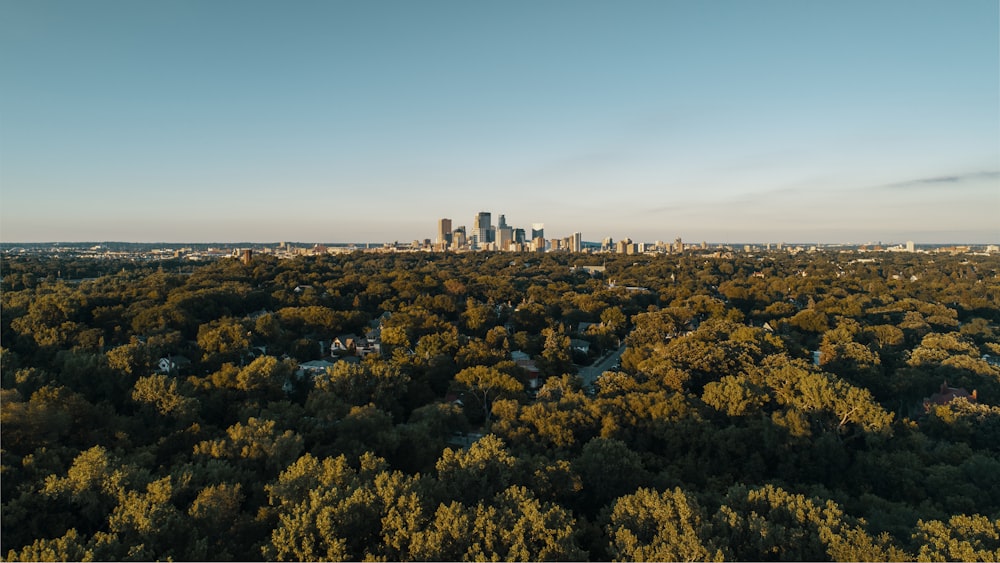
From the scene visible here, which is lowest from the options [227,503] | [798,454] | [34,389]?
[798,454]

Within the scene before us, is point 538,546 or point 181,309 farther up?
point 181,309

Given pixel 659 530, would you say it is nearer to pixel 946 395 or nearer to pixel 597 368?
pixel 946 395

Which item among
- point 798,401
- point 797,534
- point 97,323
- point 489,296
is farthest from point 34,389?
point 489,296

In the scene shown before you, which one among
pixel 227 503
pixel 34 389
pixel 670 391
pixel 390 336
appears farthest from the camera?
pixel 390 336

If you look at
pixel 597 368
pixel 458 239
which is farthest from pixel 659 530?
pixel 458 239

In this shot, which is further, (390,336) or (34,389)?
(390,336)

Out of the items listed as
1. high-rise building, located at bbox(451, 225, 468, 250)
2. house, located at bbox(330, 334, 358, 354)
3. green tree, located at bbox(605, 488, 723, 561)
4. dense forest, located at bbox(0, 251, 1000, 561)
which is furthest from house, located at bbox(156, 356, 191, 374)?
high-rise building, located at bbox(451, 225, 468, 250)

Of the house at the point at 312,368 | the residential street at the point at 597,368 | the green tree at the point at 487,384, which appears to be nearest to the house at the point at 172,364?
the house at the point at 312,368

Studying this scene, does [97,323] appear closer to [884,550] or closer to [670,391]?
[670,391]
